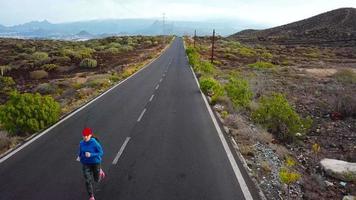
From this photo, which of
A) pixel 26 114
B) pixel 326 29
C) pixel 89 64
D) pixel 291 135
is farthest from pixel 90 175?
pixel 326 29

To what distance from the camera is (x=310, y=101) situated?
926 inches

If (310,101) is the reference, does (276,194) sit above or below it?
above

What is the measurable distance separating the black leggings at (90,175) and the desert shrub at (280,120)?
918 centimetres

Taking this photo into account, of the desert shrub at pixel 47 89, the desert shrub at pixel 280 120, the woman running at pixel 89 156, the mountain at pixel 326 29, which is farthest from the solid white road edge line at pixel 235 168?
the mountain at pixel 326 29

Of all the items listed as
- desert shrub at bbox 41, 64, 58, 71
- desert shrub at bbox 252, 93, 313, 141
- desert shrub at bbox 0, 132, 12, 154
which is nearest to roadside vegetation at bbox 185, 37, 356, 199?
desert shrub at bbox 252, 93, 313, 141

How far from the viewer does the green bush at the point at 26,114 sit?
42.5 ft

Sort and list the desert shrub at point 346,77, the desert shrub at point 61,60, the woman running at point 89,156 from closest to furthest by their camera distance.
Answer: the woman running at point 89,156
the desert shrub at point 346,77
the desert shrub at point 61,60

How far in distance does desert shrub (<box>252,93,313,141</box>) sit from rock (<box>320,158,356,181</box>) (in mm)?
3990

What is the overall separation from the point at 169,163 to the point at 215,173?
140cm

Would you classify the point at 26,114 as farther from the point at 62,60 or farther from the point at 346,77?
the point at 62,60

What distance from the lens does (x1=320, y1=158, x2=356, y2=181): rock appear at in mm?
9586

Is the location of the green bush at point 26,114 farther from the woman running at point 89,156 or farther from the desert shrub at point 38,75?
the desert shrub at point 38,75

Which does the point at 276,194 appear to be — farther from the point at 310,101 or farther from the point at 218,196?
the point at 310,101

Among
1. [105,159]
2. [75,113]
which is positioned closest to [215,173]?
[105,159]
